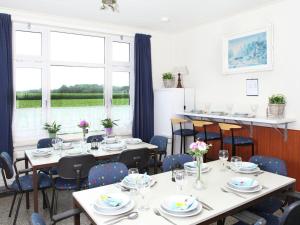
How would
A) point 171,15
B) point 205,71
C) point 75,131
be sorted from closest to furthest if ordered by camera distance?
point 171,15
point 75,131
point 205,71

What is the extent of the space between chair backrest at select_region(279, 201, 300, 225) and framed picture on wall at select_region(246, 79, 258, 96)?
287cm

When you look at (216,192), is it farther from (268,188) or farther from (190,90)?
(190,90)

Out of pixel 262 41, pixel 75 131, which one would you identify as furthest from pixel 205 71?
pixel 75 131

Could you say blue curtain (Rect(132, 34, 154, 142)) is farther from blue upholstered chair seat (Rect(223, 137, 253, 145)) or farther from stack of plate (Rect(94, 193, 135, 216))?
stack of plate (Rect(94, 193, 135, 216))

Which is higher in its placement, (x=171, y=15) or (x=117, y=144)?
(x=171, y=15)

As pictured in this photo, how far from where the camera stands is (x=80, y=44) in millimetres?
4781

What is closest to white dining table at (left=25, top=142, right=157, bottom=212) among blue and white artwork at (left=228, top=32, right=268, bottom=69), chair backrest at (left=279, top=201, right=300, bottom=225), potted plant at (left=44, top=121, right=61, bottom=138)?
potted plant at (left=44, top=121, right=61, bottom=138)

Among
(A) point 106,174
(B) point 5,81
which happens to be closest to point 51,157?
(A) point 106,174

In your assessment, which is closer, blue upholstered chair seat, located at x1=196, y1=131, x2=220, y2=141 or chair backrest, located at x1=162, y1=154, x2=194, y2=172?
chair backrest, located at x1=162, y1=154, x2=194, y2=172

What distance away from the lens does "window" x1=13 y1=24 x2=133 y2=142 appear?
4.26m

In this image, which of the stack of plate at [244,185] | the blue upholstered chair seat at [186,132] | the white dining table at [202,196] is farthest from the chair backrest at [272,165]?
the blue upholstered chair seat at [186,132]

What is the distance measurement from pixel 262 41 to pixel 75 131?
140 inches

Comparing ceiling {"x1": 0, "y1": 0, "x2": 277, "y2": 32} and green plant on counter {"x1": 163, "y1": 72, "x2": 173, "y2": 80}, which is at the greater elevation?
ceiling {"x1": 0, "y1": 0, "x2": 277, "y2": 32}

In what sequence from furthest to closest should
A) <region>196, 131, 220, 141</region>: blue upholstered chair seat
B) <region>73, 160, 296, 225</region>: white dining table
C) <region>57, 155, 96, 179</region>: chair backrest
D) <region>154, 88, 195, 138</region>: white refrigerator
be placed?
<region>154, 88, 195, 138</region>: white refrigerator → <region>196, 131, 220, 141</region>: blue upholstered chair seat → <region>57, 155, 96, 179</region>: chair backrest → <region>73, 160, 296, 225</region>: white dining table
